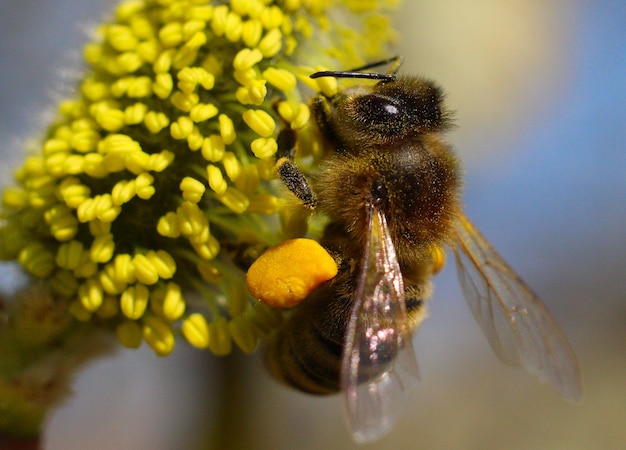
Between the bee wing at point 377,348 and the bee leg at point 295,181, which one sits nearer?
the bee wing at point 377,348

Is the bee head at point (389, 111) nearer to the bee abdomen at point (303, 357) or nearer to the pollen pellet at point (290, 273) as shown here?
the pollen pellet at point (290, 273)

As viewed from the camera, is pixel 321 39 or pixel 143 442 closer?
Result: pixel 321 39

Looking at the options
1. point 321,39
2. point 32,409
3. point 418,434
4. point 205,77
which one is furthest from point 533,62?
point 32,409

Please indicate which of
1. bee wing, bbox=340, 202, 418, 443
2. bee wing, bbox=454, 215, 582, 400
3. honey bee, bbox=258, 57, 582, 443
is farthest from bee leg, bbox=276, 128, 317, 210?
bee wing, bbox=454, 215, 582, 400

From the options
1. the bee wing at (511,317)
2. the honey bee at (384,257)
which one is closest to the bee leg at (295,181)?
the honey bee at (384,257)

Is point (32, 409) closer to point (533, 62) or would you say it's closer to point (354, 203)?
point (354, 203)
